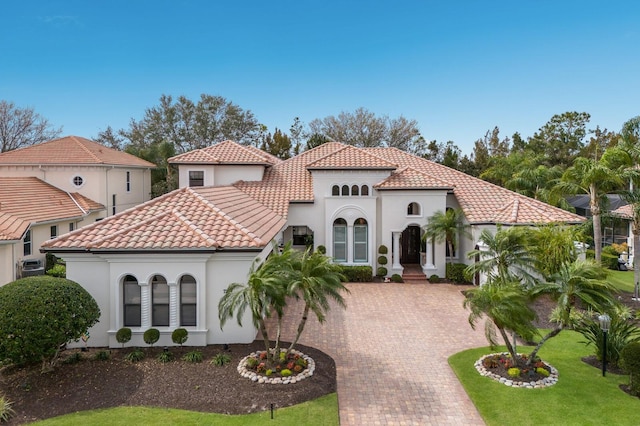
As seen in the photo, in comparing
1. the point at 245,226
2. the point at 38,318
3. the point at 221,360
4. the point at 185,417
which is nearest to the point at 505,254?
the point at 245,226

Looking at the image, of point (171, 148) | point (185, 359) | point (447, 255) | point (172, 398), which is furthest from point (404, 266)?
point (171, 148)

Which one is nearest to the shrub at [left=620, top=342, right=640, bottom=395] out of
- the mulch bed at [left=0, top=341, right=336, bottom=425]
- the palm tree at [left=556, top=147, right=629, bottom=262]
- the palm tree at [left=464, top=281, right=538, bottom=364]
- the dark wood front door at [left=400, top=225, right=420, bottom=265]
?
the palm tree at [left=464, top=281, right=538, bottom=364]

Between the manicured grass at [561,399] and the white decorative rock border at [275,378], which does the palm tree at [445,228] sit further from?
the white decorative rock border at [275,378]

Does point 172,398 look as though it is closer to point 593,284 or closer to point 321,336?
point 321,336

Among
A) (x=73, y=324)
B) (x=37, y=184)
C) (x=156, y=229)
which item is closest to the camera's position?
(x=73, y=324)

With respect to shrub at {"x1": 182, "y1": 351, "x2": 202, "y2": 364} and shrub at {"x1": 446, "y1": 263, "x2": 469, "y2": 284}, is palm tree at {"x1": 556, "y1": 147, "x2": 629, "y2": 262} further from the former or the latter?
shrub at {"x1": 182, "y1": 351, "x2": 202, "y2": 364}

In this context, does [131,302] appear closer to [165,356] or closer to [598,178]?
[165,356]
